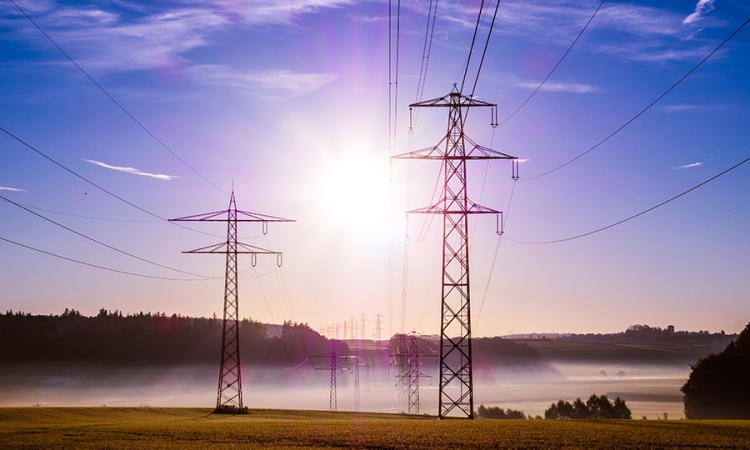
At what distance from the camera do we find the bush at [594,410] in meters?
129

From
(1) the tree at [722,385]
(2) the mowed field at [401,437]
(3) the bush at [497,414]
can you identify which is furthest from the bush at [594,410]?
(2) the mowed field at [401,437]

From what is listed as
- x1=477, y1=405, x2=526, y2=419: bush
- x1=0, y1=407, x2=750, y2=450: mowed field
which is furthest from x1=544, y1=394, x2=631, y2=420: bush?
x1=0, y1=407, x2=750, y2=450: mowed field

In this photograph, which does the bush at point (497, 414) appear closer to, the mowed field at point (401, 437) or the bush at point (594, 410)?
the bush at point (594, 410)

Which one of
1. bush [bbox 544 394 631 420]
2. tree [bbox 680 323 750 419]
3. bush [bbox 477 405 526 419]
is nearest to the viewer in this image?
tree [bbox 680 323 750 419]

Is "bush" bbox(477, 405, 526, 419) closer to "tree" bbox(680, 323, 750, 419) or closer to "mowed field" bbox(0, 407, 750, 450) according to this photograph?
"tree" bbox(680, 323, 750, 419)

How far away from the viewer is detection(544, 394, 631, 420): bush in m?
129

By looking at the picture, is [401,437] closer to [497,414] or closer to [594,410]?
[594,410]

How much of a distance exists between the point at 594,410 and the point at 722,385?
31.9 metres

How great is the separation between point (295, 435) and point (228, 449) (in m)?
8.94

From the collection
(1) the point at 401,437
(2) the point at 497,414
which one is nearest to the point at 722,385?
(2) the point at 497,414

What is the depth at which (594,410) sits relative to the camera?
131m

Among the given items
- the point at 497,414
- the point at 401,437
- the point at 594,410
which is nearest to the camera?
the point at 401,437

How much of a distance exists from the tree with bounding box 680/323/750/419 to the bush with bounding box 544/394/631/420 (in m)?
21.5

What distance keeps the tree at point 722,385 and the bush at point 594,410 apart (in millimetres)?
21471
